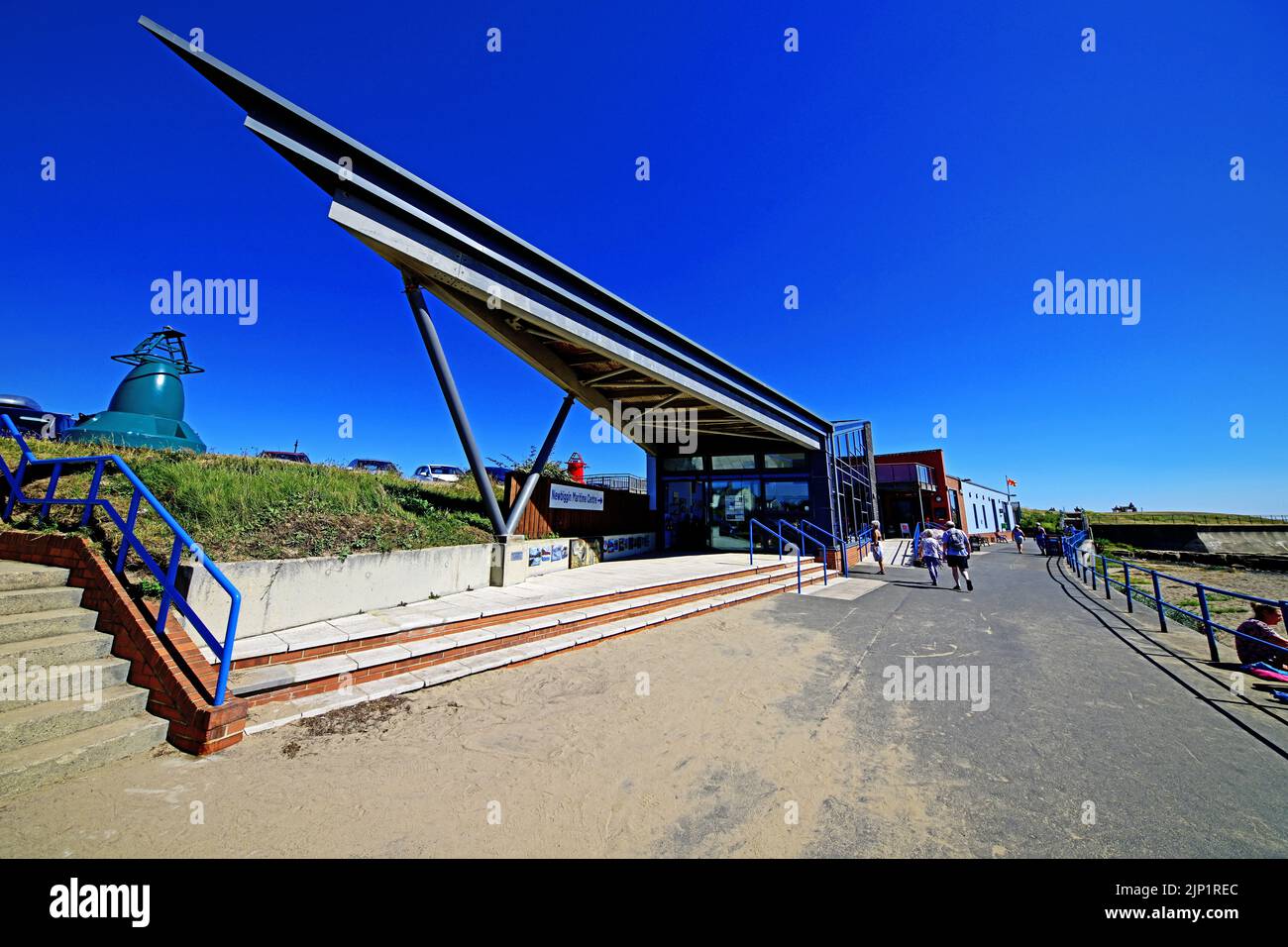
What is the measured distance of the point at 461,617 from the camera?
5.82 m

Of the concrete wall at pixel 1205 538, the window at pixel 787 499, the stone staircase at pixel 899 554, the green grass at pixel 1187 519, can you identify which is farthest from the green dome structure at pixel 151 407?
the green grass at pixel 1187 519

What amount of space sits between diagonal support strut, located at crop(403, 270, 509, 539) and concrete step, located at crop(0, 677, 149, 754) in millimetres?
5119

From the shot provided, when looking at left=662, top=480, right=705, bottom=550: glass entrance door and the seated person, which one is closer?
the seated person

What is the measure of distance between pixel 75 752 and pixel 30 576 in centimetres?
216

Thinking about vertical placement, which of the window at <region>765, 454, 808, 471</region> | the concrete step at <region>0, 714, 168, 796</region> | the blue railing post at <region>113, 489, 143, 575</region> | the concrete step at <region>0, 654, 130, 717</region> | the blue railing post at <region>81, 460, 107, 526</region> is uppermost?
the window at <region>765, 454, 808, 471</region>

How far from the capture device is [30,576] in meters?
3.88

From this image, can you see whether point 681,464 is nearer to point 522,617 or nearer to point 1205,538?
point 522,617

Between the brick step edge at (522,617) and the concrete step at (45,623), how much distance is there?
1108mm

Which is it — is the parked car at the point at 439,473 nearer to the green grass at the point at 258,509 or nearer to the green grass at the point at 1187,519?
the green grass at the point at 258,509

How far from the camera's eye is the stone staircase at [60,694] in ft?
9.12

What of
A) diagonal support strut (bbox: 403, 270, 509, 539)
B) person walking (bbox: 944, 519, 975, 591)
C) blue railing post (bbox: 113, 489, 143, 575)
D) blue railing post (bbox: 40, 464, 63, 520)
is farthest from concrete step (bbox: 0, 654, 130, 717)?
person walking (bbox: 944, 519, 975, 591)

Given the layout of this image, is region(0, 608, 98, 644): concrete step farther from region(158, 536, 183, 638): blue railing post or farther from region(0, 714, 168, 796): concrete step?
region(0, 714, 168, 796): concrete step

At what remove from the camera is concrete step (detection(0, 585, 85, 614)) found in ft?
11.8
